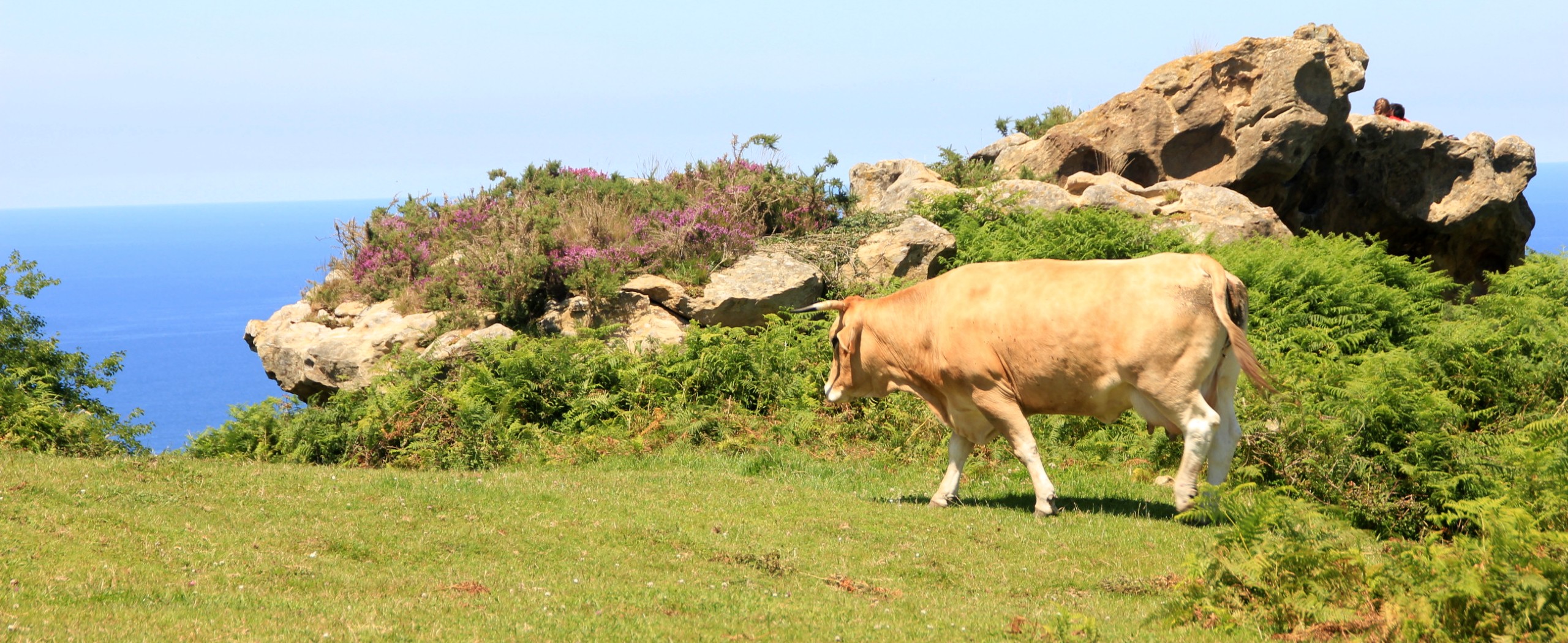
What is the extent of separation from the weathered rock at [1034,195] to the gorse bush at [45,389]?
15.6 meters

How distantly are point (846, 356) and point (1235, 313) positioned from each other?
13.3ft

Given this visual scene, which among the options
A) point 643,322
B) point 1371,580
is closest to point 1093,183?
point 643,322

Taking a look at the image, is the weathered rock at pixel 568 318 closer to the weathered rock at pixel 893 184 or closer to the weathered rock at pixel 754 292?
the weathered rock at pixel 754 292

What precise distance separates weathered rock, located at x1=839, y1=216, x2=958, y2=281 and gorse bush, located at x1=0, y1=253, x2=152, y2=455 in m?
11.3

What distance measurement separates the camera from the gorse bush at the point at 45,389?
1502cm

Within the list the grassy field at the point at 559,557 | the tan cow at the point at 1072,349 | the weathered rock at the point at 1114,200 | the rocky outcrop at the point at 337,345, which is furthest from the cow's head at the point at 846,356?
the weathered rock at the point at 1114,200

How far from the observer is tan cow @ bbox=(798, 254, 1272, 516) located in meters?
10.6

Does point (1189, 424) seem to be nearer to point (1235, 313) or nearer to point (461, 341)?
point (1235, 313)

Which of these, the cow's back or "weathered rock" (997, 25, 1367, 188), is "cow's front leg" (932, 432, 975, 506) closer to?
the cow's back

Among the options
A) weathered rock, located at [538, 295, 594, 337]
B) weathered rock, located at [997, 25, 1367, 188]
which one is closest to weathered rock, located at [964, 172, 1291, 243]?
weathered rock, located at [997, 25, 1367, 188]

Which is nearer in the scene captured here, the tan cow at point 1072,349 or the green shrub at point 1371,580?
the green shrub at point 1371,580

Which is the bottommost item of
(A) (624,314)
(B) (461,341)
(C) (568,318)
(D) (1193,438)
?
(B) (461,341)

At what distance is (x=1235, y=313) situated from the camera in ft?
35.9

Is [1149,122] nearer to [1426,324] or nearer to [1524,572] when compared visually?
[1426,324]
